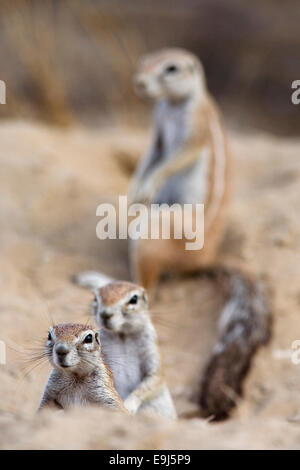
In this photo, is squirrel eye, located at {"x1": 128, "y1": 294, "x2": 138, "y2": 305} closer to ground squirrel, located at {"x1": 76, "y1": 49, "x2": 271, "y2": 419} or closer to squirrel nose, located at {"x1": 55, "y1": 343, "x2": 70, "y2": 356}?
squirrel nose, located at {"x1": 55, "y1": 343, "x2": 70, "y2": 356}

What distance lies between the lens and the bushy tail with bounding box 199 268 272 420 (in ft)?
15.2

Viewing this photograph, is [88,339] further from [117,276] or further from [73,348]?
[117,276]

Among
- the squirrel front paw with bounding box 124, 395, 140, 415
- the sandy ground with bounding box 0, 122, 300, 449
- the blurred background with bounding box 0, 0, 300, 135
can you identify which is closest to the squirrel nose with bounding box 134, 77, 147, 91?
the sandy ground with bounding box 0, 122, 300, 449

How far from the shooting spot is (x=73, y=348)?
3008 millimetres

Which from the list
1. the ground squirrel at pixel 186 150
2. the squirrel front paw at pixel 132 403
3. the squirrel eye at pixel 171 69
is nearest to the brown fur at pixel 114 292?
Result: the squirrel front paw at pixel 132 403

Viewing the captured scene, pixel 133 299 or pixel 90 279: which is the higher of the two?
pixel 90 279

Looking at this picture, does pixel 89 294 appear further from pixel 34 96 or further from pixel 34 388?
pixel 34 96

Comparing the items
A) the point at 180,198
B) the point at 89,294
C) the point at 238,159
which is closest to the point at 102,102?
the point at 238,159

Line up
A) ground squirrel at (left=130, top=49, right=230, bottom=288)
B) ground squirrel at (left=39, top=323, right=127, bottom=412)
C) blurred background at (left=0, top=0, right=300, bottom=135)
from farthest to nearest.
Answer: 1. blurred background at (left=0, top=0, right=300, bottom=135)
2. ground squirrel at (left=130, top=49, right=230, bottom=288)
3. ground squirrel at (left=39, top=323, right=127, bottom=412)
